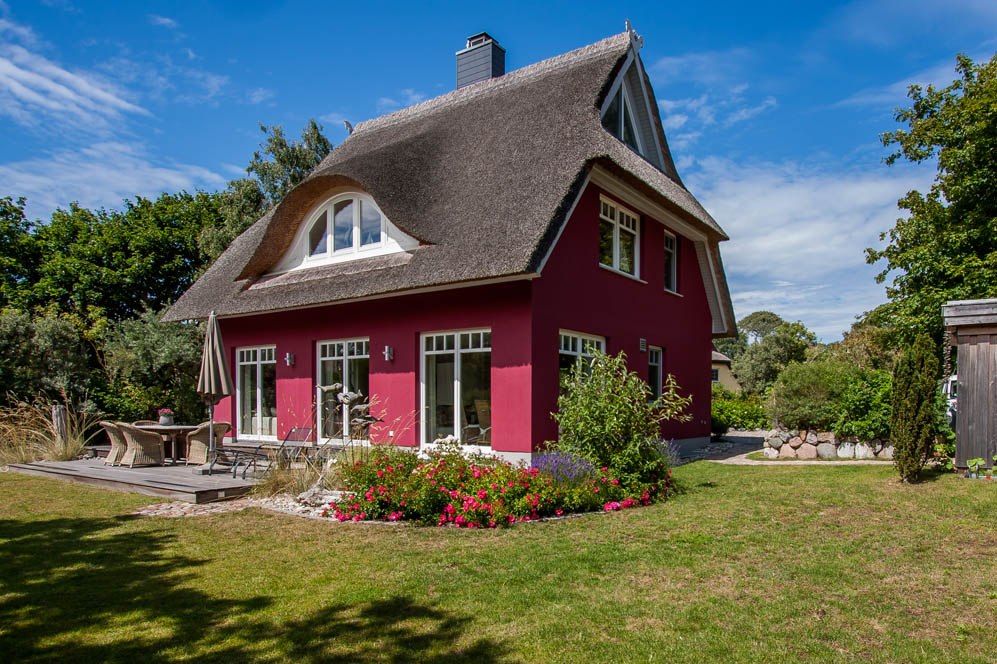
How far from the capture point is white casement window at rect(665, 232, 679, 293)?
1464 centimetres

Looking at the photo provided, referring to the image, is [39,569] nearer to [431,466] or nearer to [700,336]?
[431,466]

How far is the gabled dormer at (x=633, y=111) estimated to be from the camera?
13.0 metres

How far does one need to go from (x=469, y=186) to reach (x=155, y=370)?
37.8 feet

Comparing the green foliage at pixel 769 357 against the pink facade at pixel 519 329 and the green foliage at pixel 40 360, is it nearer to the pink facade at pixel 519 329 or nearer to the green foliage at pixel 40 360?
the pink facade at pixel 519 329

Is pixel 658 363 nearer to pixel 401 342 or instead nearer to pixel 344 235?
pixel 401 342

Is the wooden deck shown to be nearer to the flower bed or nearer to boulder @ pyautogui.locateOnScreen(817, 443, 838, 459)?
the flower bed

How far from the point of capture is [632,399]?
837 cm

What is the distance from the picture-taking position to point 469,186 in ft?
36.7

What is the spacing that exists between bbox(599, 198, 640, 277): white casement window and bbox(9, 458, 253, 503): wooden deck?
7215 millimetres

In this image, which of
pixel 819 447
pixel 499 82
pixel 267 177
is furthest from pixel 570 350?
pixel 267 177

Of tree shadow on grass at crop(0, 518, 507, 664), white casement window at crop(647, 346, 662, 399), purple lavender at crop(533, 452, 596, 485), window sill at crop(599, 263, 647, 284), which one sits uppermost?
window sill at crop(599, 263, 647, 284)

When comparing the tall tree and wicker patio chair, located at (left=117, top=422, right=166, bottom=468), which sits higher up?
the tall tree

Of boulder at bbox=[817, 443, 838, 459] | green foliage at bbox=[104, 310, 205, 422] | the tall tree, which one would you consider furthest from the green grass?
the tall tree

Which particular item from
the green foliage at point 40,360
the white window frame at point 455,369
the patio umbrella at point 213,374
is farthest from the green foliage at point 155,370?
the white window frame at point 455,369
